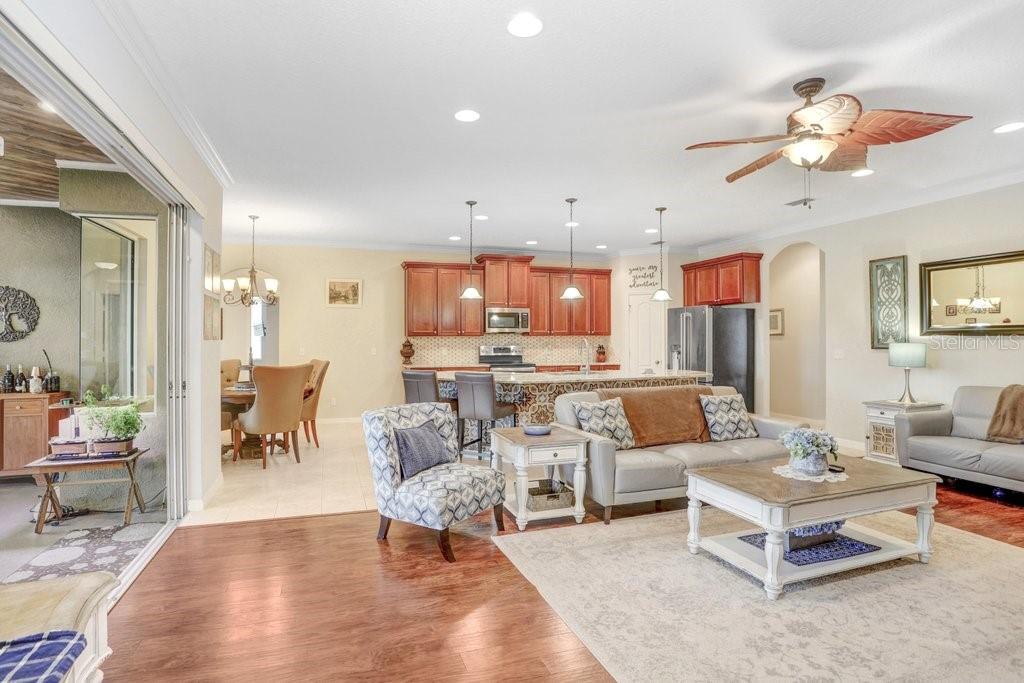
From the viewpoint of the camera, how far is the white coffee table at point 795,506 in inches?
106

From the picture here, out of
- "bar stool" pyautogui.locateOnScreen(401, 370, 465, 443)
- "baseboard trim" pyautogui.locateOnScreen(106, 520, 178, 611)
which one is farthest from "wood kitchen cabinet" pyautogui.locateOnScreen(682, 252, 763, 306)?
"baseboard trim" pyautogui.locateOnScreen(106, 520, 178, 611)

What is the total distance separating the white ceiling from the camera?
2.47 meters

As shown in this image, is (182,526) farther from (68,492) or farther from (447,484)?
(447,484)

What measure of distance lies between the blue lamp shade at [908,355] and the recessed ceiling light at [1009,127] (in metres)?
2.12

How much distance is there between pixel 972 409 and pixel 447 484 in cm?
479

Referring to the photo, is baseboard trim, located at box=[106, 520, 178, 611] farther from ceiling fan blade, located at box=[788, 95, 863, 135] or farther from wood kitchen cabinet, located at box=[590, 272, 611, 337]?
wood kitchen cabinet, located at box=[590, 272, 611, 337]

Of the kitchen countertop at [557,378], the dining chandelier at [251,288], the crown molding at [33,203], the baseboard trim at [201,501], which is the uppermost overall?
the crown molding at [33,203]

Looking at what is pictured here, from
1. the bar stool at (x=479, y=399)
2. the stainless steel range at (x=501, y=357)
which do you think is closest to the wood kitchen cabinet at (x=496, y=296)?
the stainless steel range at (x=501, y=357)

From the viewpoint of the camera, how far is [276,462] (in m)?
5.61

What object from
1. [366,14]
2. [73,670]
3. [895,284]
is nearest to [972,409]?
[895,284]

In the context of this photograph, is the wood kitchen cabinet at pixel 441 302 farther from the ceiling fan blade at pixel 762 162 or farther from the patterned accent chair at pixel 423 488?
the ceiling fan blade at pixel 762 162

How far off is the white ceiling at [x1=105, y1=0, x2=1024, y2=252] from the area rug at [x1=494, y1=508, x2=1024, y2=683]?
2.71 metres

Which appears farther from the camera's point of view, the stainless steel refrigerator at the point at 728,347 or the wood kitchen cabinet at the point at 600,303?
the wood kitchen cabinet at the point at 600,303

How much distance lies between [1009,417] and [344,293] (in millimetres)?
7548
